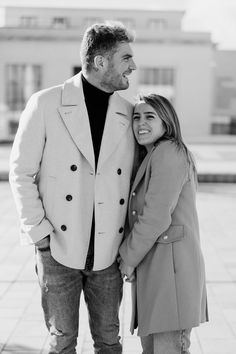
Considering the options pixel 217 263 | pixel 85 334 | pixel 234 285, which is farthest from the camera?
pixel 217 263

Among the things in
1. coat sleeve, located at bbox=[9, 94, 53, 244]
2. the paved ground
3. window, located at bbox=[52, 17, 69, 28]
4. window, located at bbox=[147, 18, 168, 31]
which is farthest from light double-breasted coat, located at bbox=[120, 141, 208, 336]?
window, located at bbox=[147, 18, 168, 31]

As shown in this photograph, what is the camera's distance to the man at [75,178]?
2.91 metres

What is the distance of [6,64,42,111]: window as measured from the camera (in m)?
34.9

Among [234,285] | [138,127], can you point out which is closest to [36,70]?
[234,285]

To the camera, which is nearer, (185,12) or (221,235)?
(221,235)

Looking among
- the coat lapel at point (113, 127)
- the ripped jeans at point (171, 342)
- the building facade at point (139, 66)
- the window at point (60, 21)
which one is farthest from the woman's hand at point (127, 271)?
the window at point (60, 21)

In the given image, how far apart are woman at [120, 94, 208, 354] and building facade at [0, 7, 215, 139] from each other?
31.4 metres

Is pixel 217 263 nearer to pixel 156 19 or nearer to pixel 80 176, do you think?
pixel 80 176

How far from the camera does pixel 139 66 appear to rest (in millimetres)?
34688

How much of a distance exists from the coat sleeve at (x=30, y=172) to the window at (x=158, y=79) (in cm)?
3162

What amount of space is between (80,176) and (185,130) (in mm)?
32258

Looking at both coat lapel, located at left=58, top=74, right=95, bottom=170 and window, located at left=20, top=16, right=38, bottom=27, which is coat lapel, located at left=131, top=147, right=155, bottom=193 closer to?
coat lapel, located at left=58, top=74, right=95, bottom=170

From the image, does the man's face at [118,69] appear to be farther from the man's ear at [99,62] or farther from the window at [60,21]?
the window at [60,21]

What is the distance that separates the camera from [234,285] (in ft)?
18.4
